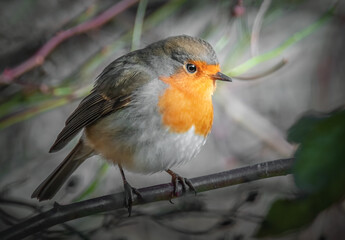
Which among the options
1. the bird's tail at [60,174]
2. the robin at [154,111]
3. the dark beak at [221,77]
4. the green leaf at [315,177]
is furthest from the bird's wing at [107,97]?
the green leaf at [315,177]

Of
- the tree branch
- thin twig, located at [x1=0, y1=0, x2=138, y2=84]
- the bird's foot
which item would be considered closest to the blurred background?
thin twig, located at [x1=0, y1=0, x2=138, y2=84]

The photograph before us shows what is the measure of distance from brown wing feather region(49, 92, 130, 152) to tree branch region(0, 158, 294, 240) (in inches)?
22.8

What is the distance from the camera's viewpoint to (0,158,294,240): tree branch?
1.70 meters

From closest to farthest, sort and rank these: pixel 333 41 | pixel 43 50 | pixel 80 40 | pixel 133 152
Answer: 1. pixel 133 152
2. pixel 43 50
3. pixel 80 40
4. pixel 333 41

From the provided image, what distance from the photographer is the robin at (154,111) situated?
2.37 meters

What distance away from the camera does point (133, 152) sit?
241cm

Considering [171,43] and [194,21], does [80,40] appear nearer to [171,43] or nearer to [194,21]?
[194,21]

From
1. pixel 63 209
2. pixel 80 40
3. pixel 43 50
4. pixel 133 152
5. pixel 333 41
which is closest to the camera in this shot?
pixel 63 209

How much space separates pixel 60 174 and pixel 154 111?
28.7 inches

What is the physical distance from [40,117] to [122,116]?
196 centimetres

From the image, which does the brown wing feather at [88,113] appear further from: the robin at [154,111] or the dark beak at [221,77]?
the dark beak at [221,77]

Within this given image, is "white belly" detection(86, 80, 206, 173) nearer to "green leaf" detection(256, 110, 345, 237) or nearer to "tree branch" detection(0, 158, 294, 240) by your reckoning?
"tree branch" detection(0, 158, 294, 240)

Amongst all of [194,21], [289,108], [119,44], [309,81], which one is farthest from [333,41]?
[119,44]

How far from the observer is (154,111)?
237cm
